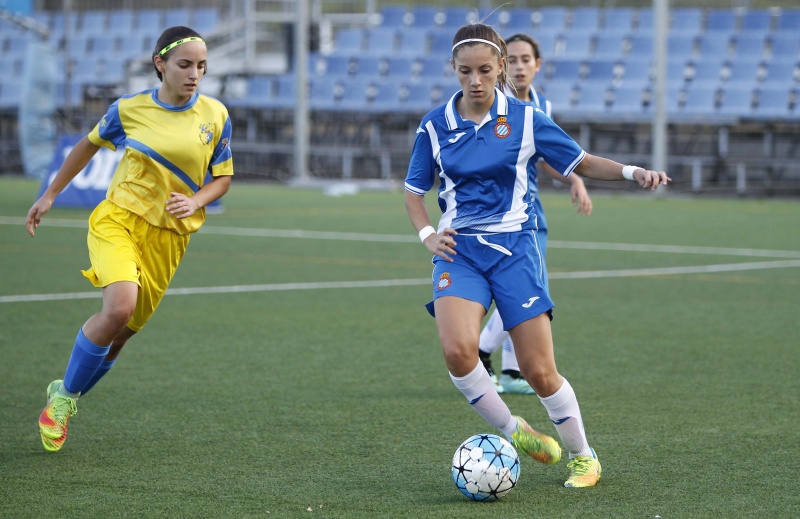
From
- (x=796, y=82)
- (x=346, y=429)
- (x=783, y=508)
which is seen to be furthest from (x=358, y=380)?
(x=796, y=82)

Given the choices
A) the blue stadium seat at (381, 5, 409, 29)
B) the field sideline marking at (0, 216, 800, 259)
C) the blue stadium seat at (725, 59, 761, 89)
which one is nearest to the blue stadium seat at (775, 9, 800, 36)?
the blue stadium seat at (725, 59, 761, 89)

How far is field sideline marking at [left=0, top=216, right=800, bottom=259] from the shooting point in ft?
45.2

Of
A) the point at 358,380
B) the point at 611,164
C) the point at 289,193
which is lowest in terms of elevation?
the point at 289,193

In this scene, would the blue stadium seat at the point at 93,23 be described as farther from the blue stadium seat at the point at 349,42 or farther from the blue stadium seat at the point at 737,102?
the blue stadium seat at the point at 737,102

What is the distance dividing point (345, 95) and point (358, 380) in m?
21.6

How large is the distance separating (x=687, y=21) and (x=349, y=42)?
8.28 m

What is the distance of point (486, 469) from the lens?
4.46 m

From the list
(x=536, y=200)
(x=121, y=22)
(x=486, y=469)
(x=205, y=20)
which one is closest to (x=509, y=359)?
(x=536, y=200)

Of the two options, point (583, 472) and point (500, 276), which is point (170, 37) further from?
point (583, 472)

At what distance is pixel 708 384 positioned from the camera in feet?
22.2

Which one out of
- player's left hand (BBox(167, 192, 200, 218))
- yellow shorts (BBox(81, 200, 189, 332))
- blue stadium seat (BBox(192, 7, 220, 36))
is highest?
blue stadium seat (BBox(192, 7, 220, 36))

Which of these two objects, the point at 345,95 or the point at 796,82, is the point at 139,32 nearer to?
the point at 345,95

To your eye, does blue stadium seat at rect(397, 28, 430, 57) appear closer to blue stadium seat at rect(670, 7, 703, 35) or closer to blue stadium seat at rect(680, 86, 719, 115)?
blue stadium seat at rect(670, 7, 703, 35)

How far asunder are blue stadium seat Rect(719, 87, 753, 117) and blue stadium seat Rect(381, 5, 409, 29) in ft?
28.2
